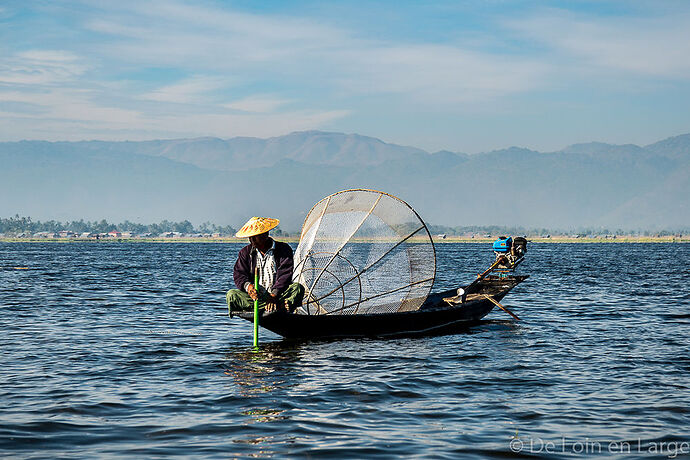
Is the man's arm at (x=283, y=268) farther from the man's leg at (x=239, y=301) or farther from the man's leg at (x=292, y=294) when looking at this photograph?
the man's leg at (x=239, y=301)

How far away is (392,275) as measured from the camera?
65.5 ft

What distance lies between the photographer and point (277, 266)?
622 inches

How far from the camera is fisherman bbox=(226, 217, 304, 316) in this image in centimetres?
1553

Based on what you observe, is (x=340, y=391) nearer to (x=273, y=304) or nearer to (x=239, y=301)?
(x=273, y=304)

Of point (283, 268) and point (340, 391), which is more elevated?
point (283, 268)

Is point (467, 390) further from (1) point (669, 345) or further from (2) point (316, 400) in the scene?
(1) point (669, 345)

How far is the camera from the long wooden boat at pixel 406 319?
1691 cm

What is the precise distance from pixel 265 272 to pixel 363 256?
4485 mm

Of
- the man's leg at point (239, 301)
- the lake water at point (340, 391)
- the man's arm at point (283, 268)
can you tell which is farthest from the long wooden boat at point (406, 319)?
the man's arm at point (283, 268)

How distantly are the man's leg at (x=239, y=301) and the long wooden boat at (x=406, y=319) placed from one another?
240 millimetres

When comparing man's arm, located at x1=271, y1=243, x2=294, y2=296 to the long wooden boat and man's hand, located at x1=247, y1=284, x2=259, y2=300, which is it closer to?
man's hand, located at x1=247, y1=284, x2=259, y2=300

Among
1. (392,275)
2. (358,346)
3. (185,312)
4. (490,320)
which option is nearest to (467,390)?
(358,346)

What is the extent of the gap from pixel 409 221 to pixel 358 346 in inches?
165

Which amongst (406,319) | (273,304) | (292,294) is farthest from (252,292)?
(406,319)
